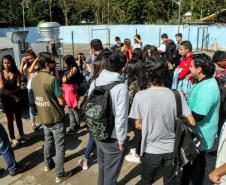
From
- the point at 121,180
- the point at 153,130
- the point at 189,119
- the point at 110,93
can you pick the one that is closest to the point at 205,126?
the point at 189,119

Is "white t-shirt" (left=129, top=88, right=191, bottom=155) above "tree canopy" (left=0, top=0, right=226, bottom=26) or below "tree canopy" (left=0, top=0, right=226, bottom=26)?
below

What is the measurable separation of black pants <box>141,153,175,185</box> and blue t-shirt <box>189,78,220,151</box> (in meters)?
0.46

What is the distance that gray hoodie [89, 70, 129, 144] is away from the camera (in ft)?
10.1

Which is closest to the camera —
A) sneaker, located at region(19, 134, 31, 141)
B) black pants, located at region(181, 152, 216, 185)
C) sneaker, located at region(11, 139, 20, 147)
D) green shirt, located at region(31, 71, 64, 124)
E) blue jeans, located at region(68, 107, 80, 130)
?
black pants, located at region(181, 152, 216, 185)

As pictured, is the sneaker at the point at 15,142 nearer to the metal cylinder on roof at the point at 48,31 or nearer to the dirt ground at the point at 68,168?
the dirt ground at the point at 68,168

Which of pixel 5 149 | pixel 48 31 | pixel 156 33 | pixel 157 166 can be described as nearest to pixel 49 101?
pixel 5 149

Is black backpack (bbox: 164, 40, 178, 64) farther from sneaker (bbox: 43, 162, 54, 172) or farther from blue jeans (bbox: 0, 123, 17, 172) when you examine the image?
blue jeans (bbox: 0, 123, 17, 172)

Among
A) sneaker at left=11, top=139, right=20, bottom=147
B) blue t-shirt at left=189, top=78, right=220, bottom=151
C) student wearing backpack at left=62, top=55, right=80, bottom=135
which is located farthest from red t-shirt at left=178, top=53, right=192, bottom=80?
sneaker at left=11, top=139, right=20, bottom=147

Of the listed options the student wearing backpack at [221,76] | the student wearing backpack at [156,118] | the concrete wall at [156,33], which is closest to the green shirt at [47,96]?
the student wearing backpack at [156,118]

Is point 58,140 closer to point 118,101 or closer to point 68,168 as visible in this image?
point 68,168

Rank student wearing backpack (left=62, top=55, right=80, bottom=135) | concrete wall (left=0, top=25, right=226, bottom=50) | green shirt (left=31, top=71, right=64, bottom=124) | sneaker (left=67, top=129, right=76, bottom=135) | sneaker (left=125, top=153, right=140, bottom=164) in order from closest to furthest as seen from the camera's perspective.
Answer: green shirt (left=31, top=71, right=64, bottom=124), sneaker (left=125, top=153, right=140, bottom=164), student wearing backpack (left=62, top=55, right=80, bottom=135), sneaker (left=67, top=129, right=76, bottom=135), concrete wall (left=0, top=25, right=226, bottom=50)

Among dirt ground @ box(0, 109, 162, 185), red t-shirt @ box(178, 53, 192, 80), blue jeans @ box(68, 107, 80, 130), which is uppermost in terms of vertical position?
red t-shirt @ box(178, 53, 192, 80)

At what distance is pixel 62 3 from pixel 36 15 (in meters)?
4.37

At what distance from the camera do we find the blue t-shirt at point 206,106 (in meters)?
2.95
